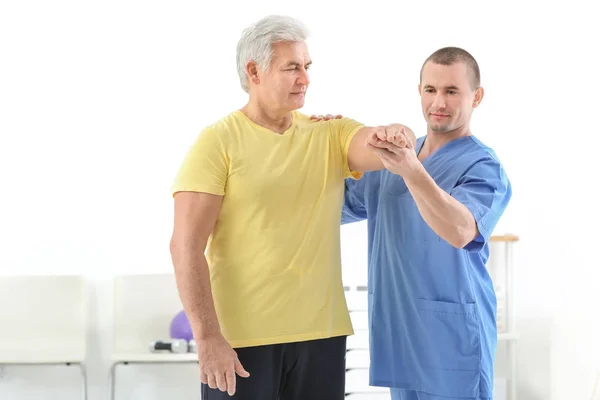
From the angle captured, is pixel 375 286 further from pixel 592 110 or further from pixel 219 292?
pixel 592 110

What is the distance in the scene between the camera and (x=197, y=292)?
6.00 feet

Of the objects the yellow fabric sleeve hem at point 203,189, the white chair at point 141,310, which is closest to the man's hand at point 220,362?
the yellow fabric sleeve hem at point 203,189

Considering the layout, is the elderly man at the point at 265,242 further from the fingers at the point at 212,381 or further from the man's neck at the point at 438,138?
the man's neck at the point at 438,138

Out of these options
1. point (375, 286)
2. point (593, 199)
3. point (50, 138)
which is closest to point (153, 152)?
point (50, 138)

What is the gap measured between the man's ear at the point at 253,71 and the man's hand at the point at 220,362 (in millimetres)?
568

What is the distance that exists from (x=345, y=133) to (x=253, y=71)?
10.1 inches

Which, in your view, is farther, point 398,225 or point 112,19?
point 112,19

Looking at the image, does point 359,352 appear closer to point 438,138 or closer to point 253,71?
point 438,138

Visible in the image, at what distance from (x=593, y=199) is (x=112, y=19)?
2.48 metres

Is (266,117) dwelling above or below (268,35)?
below

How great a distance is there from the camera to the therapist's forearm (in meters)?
1.81

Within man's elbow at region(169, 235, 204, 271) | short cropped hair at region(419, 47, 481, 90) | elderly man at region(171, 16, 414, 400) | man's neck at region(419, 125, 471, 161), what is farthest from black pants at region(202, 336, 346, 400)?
short cropped hair at region(419, 47, 481, 90)

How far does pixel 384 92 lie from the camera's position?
4406 mm

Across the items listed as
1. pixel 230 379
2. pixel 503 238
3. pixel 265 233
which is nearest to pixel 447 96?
pixel 265 233
